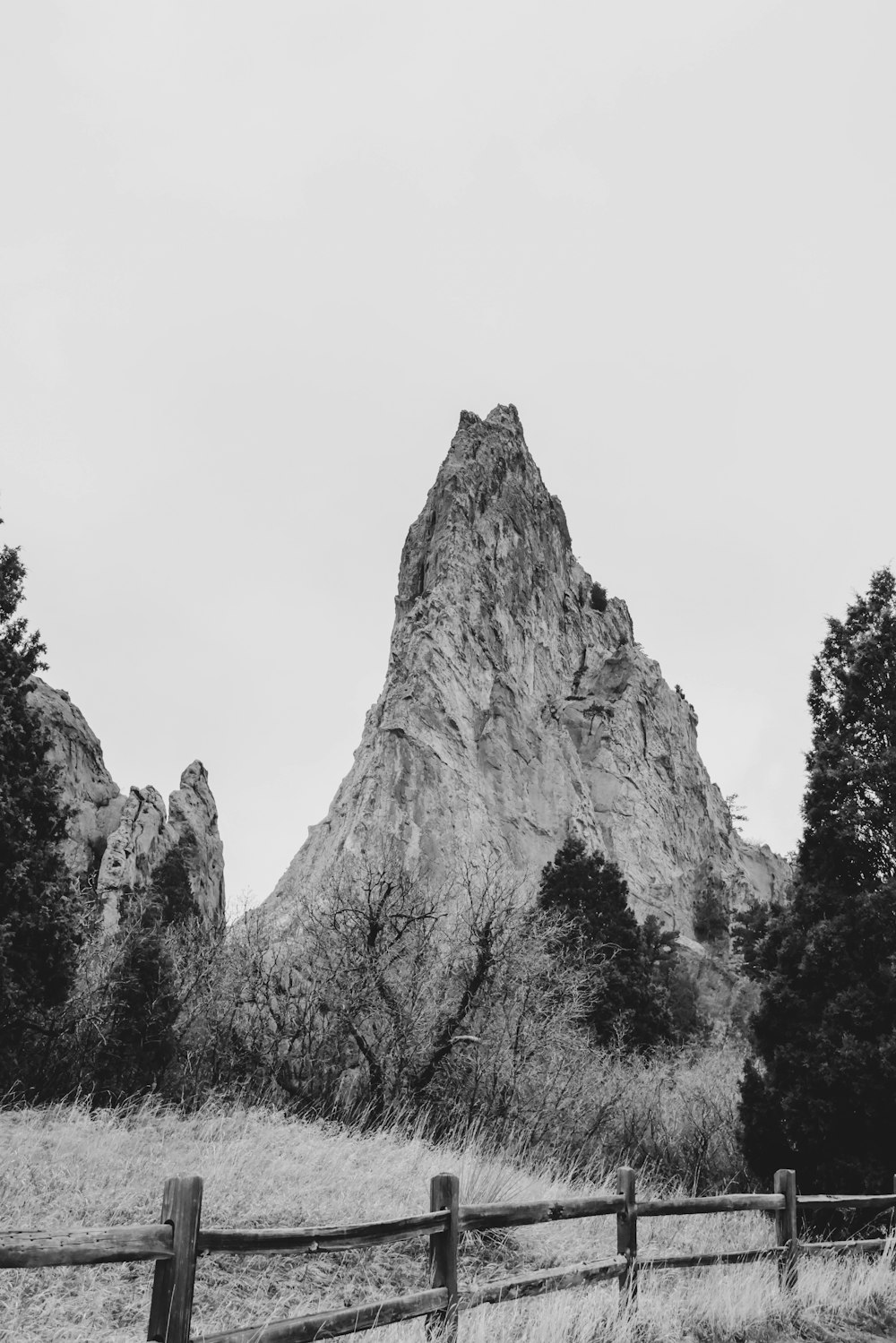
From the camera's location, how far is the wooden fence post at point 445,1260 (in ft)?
19.6

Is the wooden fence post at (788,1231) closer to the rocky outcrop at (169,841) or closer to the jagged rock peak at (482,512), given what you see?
the rocky outcrop at (169,841)

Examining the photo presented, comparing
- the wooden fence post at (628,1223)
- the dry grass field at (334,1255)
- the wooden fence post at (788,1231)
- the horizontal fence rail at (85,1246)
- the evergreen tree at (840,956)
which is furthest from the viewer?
the evergreen tree at (840,956)

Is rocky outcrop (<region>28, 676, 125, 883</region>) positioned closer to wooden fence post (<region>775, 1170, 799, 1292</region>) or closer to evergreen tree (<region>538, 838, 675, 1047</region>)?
evergreen tree (<region>538, 838, 675, 1047</region>)

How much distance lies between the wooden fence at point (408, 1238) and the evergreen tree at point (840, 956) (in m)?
5.30

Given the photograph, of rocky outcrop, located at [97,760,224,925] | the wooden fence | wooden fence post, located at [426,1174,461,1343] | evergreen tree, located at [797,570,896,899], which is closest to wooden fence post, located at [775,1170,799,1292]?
the wooden fence

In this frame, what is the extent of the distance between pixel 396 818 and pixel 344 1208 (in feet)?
176

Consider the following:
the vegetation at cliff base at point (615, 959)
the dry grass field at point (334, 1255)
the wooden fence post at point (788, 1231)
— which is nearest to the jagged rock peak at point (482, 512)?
the vegetation at cliff base at point (615, 959)

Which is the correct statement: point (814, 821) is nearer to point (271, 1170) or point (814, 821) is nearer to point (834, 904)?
point (834, 904)

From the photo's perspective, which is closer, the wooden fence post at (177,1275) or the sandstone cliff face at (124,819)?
the wooden fence post at (177,1275)

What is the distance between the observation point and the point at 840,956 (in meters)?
16.1

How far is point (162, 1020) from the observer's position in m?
20.6

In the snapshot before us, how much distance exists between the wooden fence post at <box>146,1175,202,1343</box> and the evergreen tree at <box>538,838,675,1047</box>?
21.8 meters

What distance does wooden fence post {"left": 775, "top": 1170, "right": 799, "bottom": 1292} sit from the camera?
340 inches

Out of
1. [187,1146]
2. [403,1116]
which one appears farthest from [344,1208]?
[403,1116]
